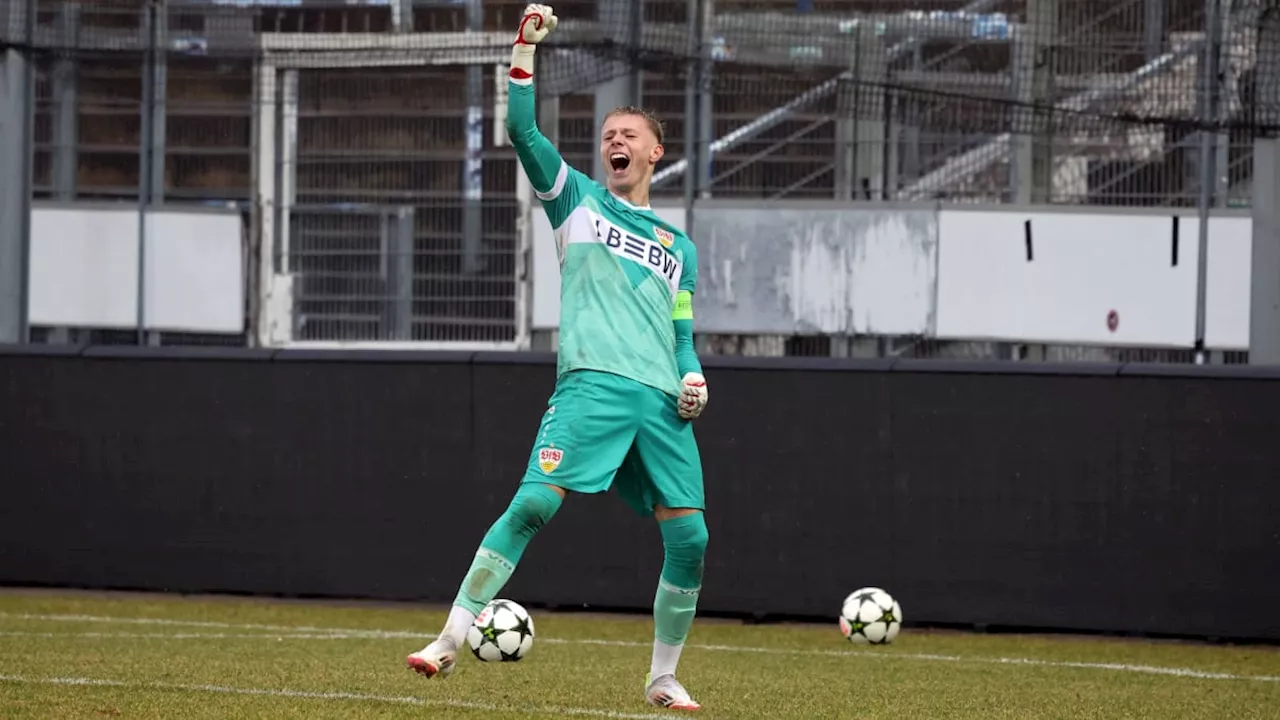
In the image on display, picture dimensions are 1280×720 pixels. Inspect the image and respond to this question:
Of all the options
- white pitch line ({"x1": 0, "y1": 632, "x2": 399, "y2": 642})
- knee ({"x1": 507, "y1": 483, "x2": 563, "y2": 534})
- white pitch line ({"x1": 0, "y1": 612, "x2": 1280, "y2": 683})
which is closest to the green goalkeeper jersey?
knee ({"x1": 507, "y1": 483, "x2": 563, "y2": 534})

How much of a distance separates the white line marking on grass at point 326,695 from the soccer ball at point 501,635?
1.55 meters

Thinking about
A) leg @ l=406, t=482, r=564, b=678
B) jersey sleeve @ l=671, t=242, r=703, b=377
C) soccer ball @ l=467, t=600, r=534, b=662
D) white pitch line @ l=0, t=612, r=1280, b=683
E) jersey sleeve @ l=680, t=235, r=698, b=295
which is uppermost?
jersey sleeve @ l=680, t=235, r=698, b=295

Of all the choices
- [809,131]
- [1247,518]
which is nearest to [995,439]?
[1247,518]

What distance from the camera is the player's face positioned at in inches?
281

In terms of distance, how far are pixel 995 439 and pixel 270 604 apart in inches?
183

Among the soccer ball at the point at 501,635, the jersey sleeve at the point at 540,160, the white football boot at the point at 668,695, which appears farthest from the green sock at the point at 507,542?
the soccer ball at the point at 501,635

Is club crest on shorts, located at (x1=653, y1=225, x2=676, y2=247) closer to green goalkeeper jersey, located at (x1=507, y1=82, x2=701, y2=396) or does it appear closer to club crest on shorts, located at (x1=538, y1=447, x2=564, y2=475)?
green goalkeeper jersey, located at (x1=507, y1=82, x2=701, y2=396)

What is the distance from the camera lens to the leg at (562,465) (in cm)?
675

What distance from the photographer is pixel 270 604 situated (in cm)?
1262

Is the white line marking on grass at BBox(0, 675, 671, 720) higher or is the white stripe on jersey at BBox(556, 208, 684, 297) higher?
the white stripe on jersey at BBox(556, 208, 684, 297)

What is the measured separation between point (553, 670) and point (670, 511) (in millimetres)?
2174

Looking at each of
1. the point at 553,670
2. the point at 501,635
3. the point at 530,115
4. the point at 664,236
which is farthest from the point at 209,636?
the point at 530,115

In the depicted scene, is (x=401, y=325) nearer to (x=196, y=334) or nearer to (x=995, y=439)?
(x=196, y=334)

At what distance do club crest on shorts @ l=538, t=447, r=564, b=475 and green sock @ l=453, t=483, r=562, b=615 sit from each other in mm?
62
